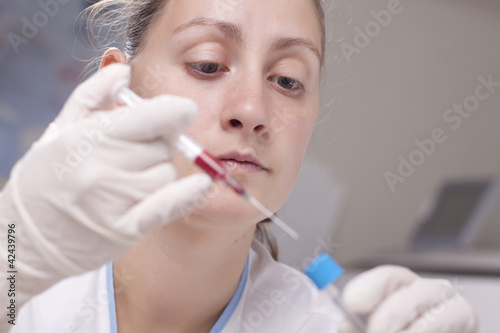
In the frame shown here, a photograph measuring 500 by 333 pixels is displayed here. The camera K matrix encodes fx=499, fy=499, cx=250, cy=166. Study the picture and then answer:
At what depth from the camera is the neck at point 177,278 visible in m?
1.10

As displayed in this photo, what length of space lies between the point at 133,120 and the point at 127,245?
0.20 m

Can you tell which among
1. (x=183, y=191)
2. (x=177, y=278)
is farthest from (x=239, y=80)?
(x=177, y=278)

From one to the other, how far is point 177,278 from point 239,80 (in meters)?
0.46

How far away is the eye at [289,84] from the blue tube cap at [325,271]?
1.67 ft

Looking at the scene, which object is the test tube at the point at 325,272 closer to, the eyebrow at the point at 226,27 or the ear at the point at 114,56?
the eyebrow at the point at 226,27

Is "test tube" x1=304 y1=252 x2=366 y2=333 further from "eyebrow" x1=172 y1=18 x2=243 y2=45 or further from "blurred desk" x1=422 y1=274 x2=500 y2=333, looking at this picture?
"blurred desk" x1=422 y1=274 x2=500 y2=333

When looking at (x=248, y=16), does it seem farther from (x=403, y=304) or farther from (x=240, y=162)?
(x=403, y=304)

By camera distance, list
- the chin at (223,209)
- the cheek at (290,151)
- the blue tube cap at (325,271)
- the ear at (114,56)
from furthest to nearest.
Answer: the ear at (114,56) < the cheek at (290,151) < the chin at (223,209) < the blue tube cap at (325,271)

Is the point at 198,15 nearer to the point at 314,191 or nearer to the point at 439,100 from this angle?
the point at 314,191

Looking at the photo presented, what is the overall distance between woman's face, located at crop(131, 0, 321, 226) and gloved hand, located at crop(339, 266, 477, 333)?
0.98ft

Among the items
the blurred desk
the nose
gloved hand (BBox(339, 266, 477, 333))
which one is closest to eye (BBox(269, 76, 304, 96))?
the nose

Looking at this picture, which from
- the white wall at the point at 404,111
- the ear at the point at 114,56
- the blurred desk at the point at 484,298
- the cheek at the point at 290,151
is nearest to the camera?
the cheek at the point at 290,151

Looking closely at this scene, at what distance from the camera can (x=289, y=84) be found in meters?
1.15

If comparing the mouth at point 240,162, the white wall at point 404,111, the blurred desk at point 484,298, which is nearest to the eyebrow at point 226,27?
the mouth at point 240,162
